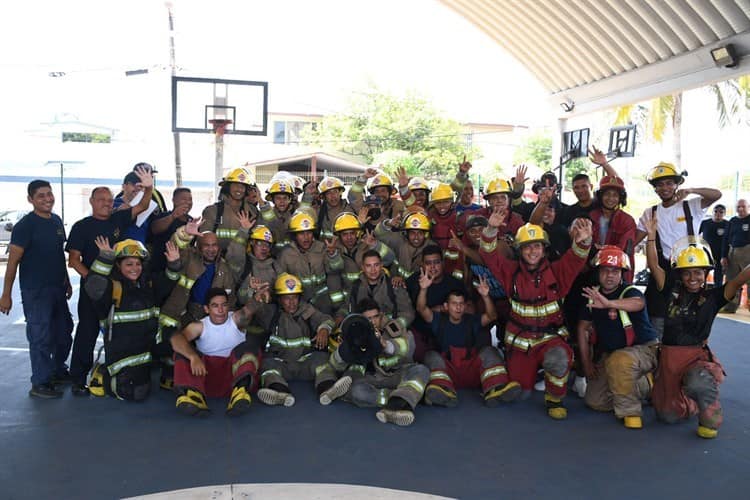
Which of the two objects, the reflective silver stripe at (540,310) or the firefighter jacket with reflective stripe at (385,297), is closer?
the reflective silver stripe at (540,310)

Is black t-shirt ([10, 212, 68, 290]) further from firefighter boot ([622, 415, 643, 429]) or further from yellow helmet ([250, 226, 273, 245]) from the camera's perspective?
firefighter boot ([622, 415, 643, 429])

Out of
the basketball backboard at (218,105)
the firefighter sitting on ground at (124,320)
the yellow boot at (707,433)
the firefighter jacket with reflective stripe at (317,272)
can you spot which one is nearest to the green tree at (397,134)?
the basketball backboard at (218,105)

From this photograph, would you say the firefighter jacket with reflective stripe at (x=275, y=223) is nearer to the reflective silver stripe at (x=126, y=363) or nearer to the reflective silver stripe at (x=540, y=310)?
the reflective silver stripe at (x=126, y=363)

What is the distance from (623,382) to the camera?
16.0 feet

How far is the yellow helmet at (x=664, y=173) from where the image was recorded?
581 centimetres

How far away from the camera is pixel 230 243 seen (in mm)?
6500

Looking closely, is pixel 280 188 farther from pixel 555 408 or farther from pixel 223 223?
pixel 555 408

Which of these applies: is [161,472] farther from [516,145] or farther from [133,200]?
[516,145]

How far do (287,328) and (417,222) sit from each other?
5.65 feet

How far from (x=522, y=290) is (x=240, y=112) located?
11580 millimetres

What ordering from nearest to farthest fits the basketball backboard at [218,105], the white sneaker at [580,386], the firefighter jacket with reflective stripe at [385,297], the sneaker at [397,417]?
the sneaker at [397,417]
the white sneaker at [580,386]
the firefighter jacket with reflective stripe at [385,297]
the basketball backboard at [218,105]

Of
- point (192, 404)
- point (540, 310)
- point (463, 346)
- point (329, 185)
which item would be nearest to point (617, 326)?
point (540, 310)

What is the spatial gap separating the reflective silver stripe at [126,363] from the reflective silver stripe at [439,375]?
251 cm

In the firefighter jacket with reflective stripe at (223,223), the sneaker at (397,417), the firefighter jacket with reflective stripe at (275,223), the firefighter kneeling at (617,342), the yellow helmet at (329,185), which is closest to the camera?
the sneaker at (397,417)
